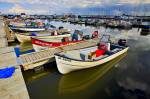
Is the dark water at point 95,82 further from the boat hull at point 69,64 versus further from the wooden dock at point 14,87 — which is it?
the wooden dock at point 14,87

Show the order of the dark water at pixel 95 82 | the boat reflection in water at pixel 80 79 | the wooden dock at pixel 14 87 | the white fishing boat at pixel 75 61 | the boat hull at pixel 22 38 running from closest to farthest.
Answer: the wooden dock at pixel 14 87 → the dark water at pixel 95 82 → the boat reflection in water at pixel 80 79 → the white fishing boat at pixel 75 61 → the boat hull at pixel 22 38

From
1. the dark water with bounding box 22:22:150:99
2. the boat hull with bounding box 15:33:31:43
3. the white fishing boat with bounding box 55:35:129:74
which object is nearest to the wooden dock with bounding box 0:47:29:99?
the dark water with bounding box 22:22:150:99

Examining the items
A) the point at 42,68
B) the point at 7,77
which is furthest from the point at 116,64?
the point at 7,77

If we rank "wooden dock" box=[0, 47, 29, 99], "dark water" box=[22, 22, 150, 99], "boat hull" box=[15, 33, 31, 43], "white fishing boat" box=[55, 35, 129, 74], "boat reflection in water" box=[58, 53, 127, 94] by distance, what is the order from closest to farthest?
"wooden dock" box=[0, 47, 29, 99] → "dark water" box=[22, 22, 150, 99] → "boat reflection in water" box=[58, 53, 127, 94] → "white fishing boat" box=[55, 35, 129, 74] → "boat hull" box=[15, 33, 31, 43]

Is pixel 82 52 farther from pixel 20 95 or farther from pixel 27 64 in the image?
pixel 20 95

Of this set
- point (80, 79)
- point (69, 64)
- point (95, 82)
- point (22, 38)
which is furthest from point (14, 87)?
point (22, 38)

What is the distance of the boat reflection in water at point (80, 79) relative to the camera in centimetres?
1368

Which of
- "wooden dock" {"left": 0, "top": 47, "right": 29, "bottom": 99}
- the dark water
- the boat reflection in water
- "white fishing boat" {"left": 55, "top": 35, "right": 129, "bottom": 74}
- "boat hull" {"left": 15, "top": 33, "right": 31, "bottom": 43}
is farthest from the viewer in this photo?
"boat hull" {"left": 15, "top": 33, "right": 31, "bottom": 43}

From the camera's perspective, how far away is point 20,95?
8969mm

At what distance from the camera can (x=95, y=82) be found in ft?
48.9

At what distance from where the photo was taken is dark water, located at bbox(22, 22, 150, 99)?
41.5ft

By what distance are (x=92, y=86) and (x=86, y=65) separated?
2.40 m

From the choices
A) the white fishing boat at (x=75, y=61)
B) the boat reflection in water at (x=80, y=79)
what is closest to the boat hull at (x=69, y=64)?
the white fishing boat at (x=75, y=61)

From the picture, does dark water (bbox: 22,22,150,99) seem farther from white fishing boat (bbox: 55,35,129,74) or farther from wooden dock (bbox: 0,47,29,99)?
wooden dock (bbox: 0,47,29,99)
